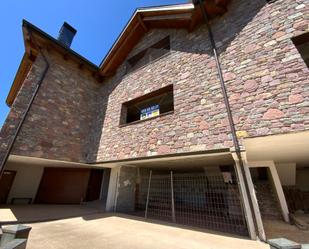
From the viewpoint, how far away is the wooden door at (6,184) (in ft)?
23.0

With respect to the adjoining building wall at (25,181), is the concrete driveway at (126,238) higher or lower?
lower

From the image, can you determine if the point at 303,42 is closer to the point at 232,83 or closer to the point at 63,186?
the point at 232,83

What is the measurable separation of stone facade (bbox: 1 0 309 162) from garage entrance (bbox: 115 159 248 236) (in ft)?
5.37

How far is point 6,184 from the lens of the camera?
7184 millimetres

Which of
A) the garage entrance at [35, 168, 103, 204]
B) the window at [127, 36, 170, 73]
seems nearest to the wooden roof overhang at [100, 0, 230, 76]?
the window at [127, 36, 170, 73]

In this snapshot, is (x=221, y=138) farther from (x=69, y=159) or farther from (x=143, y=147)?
(x=69, y=159)

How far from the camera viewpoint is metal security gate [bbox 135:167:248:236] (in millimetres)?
4562

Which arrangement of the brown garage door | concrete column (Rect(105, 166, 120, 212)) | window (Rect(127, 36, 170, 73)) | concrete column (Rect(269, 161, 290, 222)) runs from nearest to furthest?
concrete column (Rect(269, 161, 290, 222)) < concrete column (Rect(105, 166, 120, 212)) < window (Rect(127, 36, 170, 73)) < the brown garage door

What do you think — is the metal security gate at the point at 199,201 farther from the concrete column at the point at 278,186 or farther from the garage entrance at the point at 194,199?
the concrete column at the point at 278,186

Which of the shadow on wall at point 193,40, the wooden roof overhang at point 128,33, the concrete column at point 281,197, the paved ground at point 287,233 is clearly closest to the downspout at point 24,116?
the wooden roof overhang at point 128,33

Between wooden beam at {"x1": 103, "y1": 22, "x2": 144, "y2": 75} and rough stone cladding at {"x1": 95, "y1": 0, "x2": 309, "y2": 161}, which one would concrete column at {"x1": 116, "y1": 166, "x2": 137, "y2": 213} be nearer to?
rough stone cladding at {"x1": 95, "y1": 0, "x2": 309, "y2": 161}

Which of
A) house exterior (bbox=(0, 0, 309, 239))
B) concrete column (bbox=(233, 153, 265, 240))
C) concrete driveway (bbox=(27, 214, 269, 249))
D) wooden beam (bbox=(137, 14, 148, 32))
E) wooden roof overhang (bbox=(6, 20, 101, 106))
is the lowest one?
concrete driveway (bbox=(27, 214, 269, 249))

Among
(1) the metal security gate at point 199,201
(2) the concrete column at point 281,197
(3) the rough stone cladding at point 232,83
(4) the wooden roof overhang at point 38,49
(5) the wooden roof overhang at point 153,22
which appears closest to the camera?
(3) the rough stone cladding at point 232,83

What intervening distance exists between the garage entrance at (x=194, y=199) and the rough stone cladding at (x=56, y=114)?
8.37 ft
